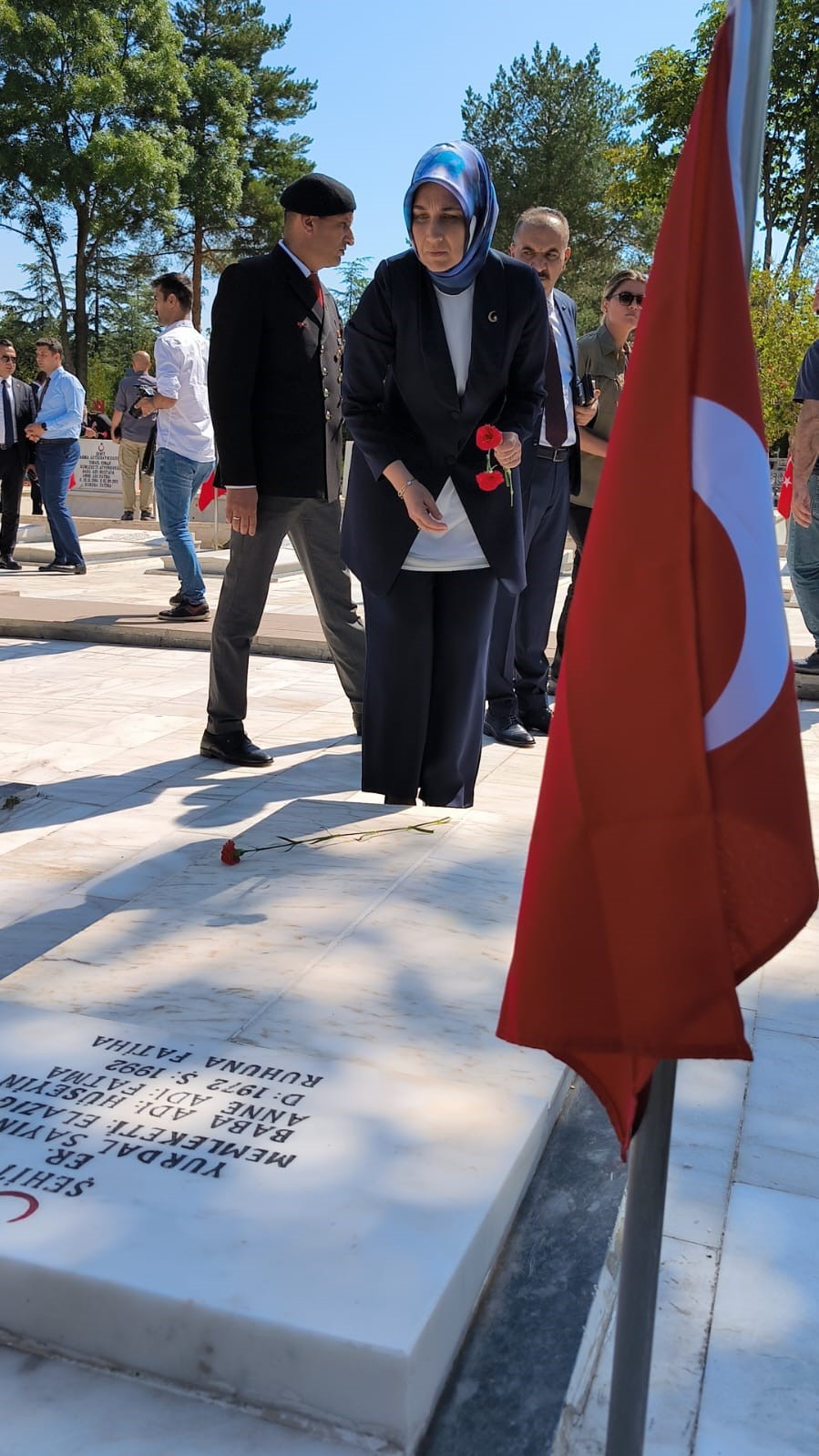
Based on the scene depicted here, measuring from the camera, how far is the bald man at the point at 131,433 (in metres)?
16.7

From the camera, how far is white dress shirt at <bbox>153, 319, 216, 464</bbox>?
8.29 meters

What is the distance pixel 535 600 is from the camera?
18.2 feet

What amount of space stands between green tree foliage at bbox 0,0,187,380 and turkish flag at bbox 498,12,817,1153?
4030cm

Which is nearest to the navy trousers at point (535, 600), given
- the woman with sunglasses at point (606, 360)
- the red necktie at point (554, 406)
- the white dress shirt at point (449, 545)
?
the red necktie at point (554, 406)

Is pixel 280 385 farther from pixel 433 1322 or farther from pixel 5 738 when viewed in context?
pixel 433 1322

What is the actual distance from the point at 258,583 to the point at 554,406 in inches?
57.3

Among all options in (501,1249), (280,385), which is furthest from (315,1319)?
(280,385)

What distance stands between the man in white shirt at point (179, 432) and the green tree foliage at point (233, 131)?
36330 millimetres

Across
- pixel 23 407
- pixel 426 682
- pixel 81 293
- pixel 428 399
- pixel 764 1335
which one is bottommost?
pixel 764 1335

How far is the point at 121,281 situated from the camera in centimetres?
5122

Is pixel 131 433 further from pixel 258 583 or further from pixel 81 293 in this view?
pixel 81 293

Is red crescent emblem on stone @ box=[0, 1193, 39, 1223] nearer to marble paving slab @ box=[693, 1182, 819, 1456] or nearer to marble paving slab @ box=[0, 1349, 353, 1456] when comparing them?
marble paving slab @ box=[0, 1349, 353, 1456]

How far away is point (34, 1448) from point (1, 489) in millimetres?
11716

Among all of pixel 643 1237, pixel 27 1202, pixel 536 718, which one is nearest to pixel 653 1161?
pixel 643 1237
